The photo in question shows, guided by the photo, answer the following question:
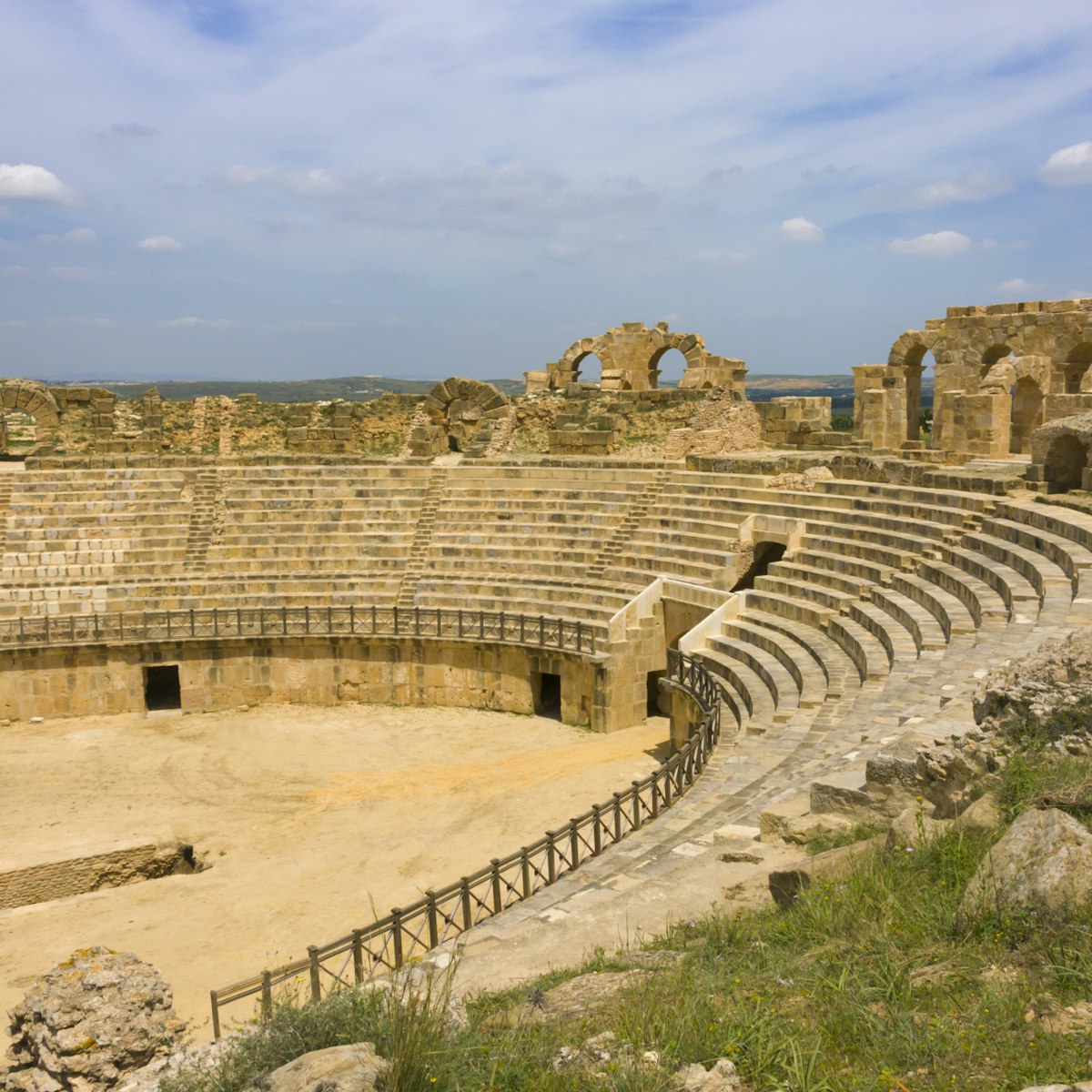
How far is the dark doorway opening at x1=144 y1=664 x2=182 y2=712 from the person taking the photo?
71.1 feet

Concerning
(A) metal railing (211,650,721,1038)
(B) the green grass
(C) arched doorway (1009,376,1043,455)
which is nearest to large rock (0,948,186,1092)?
(A) metal railing (211,650,721,1038)

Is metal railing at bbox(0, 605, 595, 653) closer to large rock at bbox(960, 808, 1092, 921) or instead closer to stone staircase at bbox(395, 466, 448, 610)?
stone staircase at bbox(395, 466, 448, 610)

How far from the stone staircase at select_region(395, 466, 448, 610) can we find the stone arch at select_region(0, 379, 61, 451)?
32.8 ft

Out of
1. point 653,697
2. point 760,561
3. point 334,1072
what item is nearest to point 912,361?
point 760,561

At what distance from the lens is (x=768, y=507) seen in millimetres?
20906

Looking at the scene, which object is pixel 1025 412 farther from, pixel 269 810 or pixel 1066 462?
pixel 269 810

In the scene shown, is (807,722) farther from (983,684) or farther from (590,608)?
(590,608)

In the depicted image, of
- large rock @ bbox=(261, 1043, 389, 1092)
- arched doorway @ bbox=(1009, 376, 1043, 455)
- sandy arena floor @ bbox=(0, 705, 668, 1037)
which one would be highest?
A: arched doorway @ bbox=(1009, 376, 1043, 455)

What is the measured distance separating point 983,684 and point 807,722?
456 centimetres

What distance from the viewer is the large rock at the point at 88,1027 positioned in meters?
6.84

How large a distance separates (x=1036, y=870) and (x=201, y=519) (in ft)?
70.6

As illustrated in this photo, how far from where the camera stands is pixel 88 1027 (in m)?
6.97

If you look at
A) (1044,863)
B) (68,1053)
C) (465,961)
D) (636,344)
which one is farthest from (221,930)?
(636,344)

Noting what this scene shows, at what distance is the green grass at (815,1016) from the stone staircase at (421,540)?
1660 centimetres
